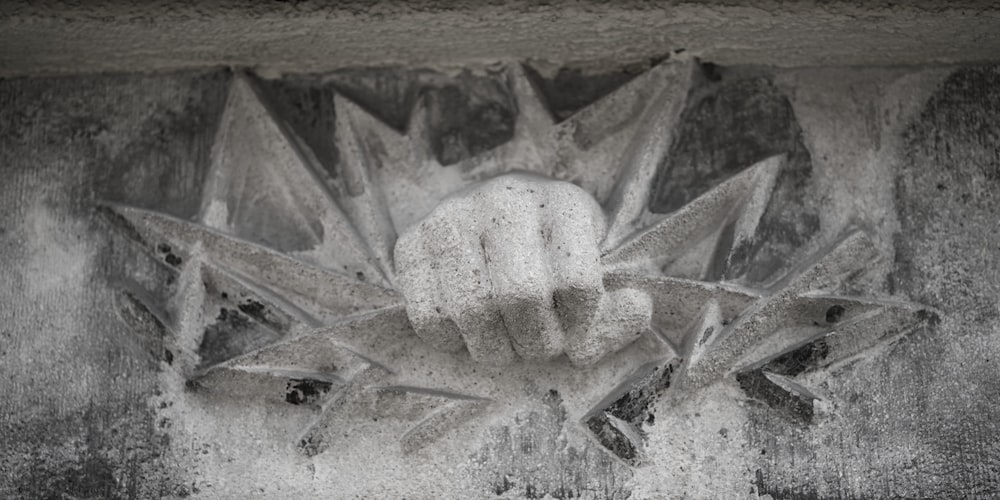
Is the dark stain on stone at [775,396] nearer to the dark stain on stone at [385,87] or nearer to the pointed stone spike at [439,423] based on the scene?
the pointed stone spike at [439,423]

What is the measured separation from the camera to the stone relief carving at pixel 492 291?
247cm

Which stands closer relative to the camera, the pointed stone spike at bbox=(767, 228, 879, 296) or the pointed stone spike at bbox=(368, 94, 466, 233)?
the pointed stone spike at bbox=(767, 228, 879, 296)

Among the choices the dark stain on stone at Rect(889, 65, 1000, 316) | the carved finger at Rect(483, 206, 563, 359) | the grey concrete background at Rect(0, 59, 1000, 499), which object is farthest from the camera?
the dark stain on stone at Rect(889, 65, 1000, 316)

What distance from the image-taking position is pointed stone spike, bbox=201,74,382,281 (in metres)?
2.64

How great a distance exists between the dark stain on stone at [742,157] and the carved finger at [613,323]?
0.60ft

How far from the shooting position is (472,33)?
8.95 ft

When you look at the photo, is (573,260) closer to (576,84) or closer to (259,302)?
(576,84)

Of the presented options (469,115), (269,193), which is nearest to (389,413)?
(269,193)

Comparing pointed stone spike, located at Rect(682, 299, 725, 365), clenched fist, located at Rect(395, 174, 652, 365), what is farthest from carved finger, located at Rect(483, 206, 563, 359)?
pointed stone spike, located at Rect(682, 299, 725, 365)

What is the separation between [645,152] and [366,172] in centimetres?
56

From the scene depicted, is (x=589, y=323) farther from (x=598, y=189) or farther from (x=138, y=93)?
(x=138, y=93)

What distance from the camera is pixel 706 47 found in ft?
9.05

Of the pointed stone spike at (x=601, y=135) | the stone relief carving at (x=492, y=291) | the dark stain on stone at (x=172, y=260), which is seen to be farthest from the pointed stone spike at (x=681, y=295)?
the dark stain on stone at (x=172, y=260)

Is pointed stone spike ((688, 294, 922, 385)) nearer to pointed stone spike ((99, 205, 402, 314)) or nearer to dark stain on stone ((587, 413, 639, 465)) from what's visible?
dark stain on stone ((587, 413, 639, 465))
